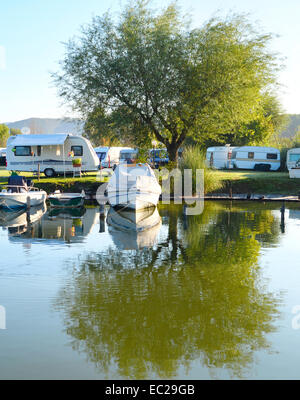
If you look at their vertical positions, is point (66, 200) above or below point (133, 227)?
above

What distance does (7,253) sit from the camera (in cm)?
1529

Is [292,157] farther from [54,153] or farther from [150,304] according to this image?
[150,304]

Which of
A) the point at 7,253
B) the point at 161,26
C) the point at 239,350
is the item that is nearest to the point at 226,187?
the point at 161,26

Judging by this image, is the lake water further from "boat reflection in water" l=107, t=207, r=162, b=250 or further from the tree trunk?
the tree trunk

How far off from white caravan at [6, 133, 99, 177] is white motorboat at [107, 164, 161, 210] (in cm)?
1303

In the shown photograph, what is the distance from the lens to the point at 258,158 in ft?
159

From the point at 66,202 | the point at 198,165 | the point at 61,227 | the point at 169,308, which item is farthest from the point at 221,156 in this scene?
the point at 169,308

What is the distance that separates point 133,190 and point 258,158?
27295 millimetres

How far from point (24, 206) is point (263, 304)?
18.7m

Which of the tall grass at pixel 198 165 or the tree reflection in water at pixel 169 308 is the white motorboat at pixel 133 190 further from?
the tree reflection in water at pixel 169 308

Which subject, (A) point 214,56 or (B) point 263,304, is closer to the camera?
(B) point 263,304

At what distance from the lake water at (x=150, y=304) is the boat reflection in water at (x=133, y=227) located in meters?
0.12

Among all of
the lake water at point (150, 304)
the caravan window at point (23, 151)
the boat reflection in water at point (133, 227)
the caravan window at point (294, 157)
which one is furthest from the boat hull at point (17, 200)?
the caravan window at point (294, 157)

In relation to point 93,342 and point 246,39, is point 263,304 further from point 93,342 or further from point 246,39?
point 246,39
